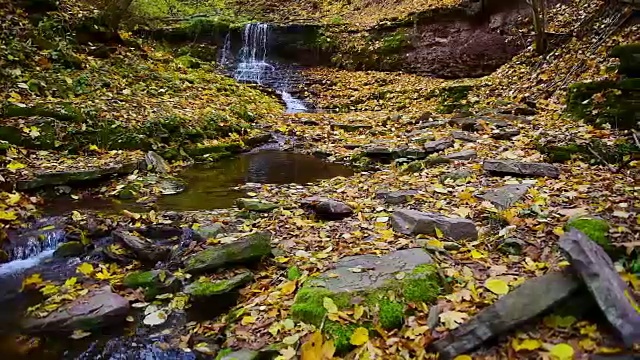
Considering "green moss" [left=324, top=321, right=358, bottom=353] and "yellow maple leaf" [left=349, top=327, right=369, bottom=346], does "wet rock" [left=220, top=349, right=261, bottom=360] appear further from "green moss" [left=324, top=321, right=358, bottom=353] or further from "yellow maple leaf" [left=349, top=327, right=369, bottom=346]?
"yellow maple leaf" [left=349, top=327, right=369, bottom=346]

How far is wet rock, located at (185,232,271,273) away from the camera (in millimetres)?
3871

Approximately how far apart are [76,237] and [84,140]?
3.25m

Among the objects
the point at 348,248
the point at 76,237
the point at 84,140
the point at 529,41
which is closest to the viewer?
the point at 348,248

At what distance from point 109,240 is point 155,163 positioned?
2790 millimetres

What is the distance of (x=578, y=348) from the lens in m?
2.16

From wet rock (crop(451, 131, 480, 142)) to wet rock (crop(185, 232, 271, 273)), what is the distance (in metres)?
4.92

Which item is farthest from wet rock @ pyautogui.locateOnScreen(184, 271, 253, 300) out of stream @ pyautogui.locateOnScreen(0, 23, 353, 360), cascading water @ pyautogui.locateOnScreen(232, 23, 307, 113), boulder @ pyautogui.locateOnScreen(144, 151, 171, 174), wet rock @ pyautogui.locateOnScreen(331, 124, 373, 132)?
cascading water @ pyautogui.locateOnScreen(232, 23, 307, 113)

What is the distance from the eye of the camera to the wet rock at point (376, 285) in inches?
112

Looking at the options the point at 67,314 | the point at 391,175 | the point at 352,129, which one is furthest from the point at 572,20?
the point at 67,314

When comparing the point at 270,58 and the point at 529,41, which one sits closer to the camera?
the point at 529,41

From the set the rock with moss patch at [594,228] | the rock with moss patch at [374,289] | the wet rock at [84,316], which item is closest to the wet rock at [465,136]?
the rock with moss patch at [594,228]

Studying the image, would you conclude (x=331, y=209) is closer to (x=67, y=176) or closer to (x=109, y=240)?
(x=109, y=240)

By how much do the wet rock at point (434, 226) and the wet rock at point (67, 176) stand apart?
14.9ft

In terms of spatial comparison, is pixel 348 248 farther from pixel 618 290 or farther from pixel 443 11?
pixel 443 11
